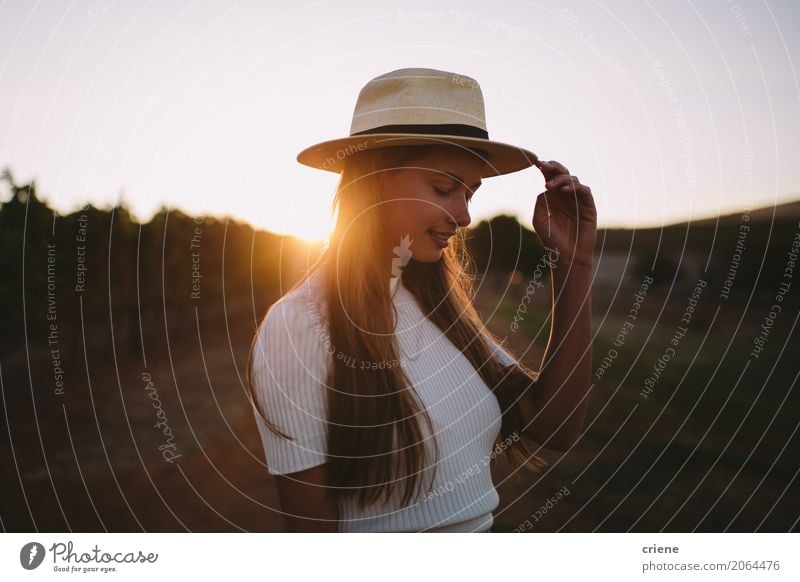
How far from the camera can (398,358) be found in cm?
136

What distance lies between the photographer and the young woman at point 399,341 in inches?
49.8

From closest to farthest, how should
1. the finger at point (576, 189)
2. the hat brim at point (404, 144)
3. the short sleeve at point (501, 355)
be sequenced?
1. the hat brim at point (404, 144)
2. the finger at point (576, 189)
3. the short sleeve at point (501, 355)

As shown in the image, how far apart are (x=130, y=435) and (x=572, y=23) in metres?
4.47

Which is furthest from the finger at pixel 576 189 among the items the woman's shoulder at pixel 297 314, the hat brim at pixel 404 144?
the woman's shoulder at pixel 297 314

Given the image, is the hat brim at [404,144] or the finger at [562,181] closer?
the hat brim at [404,144]

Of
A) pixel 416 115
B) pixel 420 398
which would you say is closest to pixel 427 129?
pixel 416 115

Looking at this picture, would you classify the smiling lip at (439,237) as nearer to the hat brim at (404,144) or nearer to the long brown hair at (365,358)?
the long brown hair at (365,358)

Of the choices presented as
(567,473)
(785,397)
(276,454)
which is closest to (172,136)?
(276,454)

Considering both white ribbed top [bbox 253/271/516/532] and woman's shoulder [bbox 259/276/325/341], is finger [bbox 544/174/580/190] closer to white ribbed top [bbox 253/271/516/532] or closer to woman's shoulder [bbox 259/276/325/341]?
white ribbed top [bbox 253/271/516/532]

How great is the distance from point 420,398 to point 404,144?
529 mm

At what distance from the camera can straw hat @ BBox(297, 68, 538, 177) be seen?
1.36 m

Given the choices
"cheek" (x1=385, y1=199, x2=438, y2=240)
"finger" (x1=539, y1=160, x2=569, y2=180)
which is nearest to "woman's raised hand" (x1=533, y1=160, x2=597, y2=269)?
"finger" (x1=539, y1=160, x2=569, y2=180)

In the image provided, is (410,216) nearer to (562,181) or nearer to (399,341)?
(399,341)

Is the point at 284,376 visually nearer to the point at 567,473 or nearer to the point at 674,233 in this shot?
the point at 567,473
